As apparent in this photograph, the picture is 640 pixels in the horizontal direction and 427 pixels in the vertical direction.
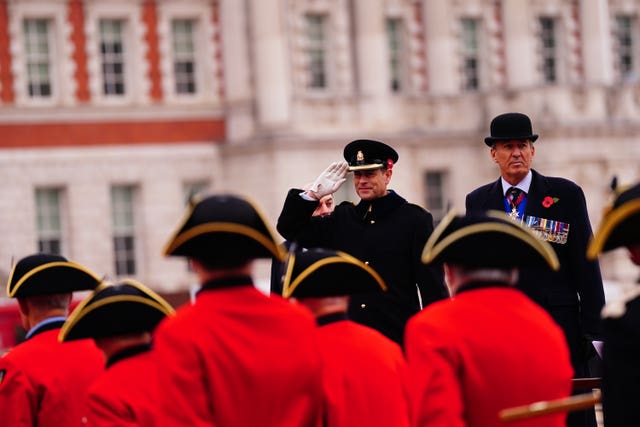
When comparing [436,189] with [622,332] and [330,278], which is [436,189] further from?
[622,332]

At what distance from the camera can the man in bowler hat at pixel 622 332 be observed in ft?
18.3

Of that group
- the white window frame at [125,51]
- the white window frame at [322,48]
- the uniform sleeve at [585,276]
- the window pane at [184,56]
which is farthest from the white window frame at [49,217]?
the uniform sleeve at [585,276]

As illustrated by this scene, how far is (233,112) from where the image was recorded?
113ft

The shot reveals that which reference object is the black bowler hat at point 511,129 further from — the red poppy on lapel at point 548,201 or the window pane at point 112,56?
the window pane at point 112,56

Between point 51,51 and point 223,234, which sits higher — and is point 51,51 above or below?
above

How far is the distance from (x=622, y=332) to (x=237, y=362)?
57.5 inches

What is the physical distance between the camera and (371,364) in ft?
21.9

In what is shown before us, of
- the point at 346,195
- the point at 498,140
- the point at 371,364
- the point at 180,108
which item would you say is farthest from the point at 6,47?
the point at 371,364

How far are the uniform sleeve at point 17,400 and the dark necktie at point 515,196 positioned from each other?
326 centimetres

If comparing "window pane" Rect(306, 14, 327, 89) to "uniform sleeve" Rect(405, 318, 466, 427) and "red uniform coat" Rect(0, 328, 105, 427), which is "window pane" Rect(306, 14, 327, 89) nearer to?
"red uniform coat" Rect(0, 328, 105, 427)

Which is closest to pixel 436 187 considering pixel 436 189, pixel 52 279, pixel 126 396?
pixel 436 189

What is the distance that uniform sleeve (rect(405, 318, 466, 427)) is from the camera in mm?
5738

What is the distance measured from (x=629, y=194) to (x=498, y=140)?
10.8 feet

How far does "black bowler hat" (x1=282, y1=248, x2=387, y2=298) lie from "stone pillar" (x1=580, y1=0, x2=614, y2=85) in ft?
103
